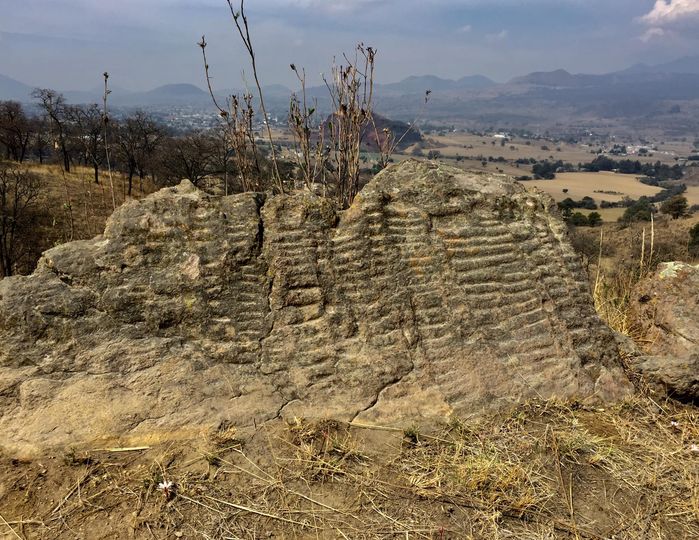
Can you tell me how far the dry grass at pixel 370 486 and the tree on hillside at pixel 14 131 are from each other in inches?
1661

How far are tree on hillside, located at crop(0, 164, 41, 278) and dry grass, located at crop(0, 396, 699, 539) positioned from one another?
18712mm

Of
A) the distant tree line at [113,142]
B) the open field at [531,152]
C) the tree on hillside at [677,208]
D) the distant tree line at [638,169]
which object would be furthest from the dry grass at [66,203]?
the distant tree line at [638,169]

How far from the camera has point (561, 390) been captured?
4.45 metres

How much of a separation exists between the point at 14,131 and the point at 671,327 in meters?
44.1

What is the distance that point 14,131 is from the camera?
123 ft

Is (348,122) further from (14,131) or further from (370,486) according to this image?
(14,131)

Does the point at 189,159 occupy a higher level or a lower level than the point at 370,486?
higher

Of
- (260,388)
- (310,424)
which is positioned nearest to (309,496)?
(310,424)

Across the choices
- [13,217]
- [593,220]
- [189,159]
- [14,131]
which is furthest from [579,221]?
[14,131]

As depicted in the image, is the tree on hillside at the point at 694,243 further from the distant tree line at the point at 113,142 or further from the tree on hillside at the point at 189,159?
the distant tree line at the point at 113,142

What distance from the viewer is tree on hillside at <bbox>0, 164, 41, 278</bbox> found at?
770 inches

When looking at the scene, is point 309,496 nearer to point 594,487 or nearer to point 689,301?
point 594,487

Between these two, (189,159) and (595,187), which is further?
(595,187)

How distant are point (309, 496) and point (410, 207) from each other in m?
2.63
